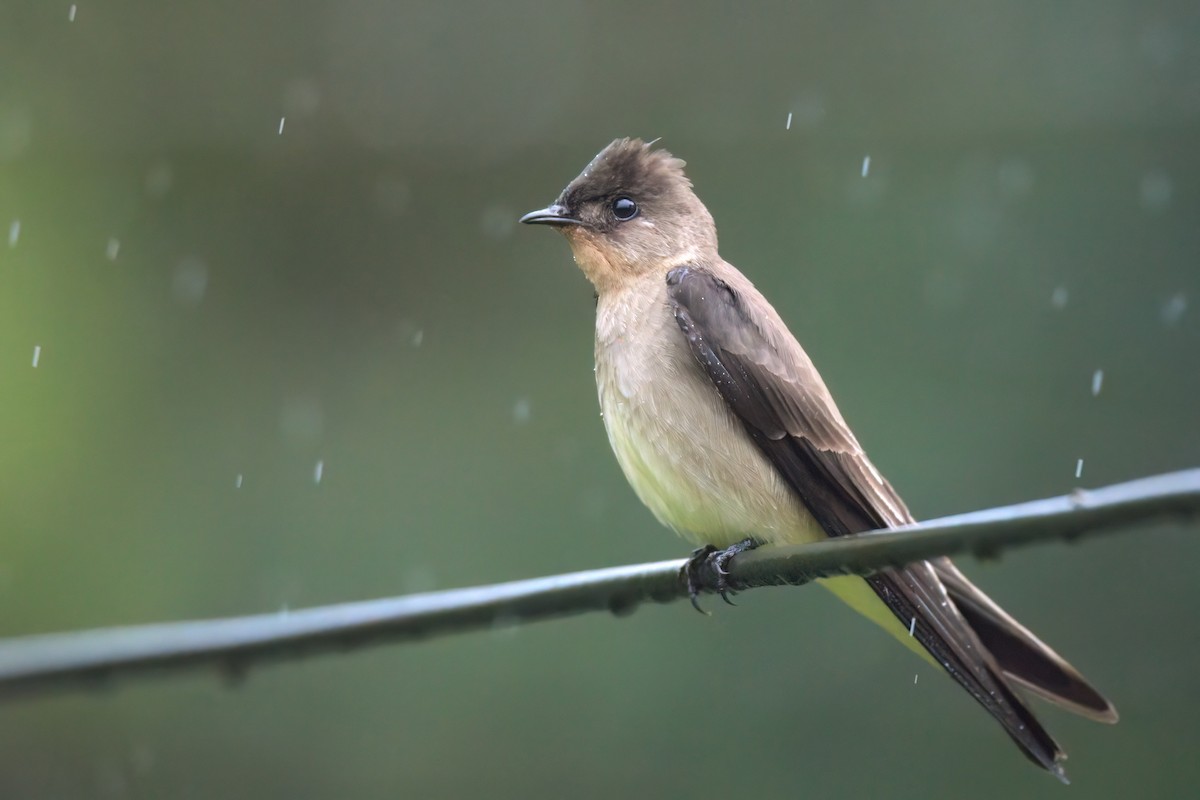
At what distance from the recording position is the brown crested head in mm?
3664

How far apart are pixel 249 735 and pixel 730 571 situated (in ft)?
15.3

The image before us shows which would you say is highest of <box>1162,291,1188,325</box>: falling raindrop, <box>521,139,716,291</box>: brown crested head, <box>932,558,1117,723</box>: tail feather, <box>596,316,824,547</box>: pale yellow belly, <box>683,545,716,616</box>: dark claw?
<box>521,139,716,291</box>: brown crested head

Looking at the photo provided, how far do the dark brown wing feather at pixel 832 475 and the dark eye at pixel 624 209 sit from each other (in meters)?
0.39

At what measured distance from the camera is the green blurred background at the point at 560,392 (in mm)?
6031

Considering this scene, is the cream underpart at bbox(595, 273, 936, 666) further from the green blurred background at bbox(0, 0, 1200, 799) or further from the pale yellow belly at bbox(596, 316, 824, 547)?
the green blurred background at bbox(0, 0, 1200, 799)

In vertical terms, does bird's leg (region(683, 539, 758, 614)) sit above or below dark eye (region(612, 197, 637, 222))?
below

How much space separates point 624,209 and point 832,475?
114 cm

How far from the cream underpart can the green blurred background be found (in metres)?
2.62

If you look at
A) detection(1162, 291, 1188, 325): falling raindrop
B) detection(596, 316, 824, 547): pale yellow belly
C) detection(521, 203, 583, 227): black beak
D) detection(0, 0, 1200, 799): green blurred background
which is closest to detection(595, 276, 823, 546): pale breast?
detection(596, 316, 824, 547): pale yellow belly

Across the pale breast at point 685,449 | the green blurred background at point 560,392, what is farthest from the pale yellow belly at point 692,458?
the green blurred background at point 560,392

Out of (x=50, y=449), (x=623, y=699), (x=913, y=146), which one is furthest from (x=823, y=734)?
(x=50, y=449)

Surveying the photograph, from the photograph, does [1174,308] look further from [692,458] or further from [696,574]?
[696,574]

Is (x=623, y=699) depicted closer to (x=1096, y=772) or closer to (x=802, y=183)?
(x=1096, y=772)

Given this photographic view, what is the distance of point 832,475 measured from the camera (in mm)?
2994
